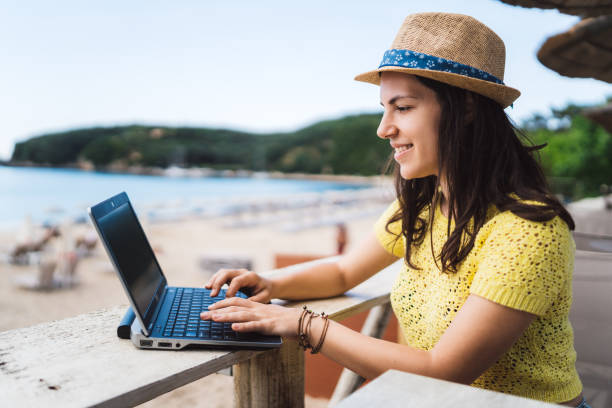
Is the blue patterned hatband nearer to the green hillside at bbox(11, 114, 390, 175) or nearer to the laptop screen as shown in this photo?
the laptop screen

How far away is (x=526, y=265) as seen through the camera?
0.89 m

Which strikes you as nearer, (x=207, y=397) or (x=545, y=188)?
(x=545, y=188)

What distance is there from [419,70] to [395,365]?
1.95ft

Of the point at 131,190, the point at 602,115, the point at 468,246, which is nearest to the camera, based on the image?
the point at 468,246

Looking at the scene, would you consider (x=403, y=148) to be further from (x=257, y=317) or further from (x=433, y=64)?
(x=257, y=317)

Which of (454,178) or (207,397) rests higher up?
(454,178)

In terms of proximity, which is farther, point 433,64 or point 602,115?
point 602,115

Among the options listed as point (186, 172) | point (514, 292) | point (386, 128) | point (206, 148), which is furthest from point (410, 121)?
point (206, 148)

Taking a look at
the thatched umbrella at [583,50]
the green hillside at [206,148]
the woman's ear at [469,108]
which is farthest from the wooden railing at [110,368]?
the green hillside at [206,148]

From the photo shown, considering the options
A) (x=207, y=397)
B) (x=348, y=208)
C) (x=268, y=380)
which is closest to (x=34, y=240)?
(x=207, y=397)

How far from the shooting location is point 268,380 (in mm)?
1126

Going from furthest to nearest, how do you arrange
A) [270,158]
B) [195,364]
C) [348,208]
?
[270,158], [348,208], [195,364]

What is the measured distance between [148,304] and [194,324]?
0.10 meters

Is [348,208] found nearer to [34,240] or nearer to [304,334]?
[34,240]
